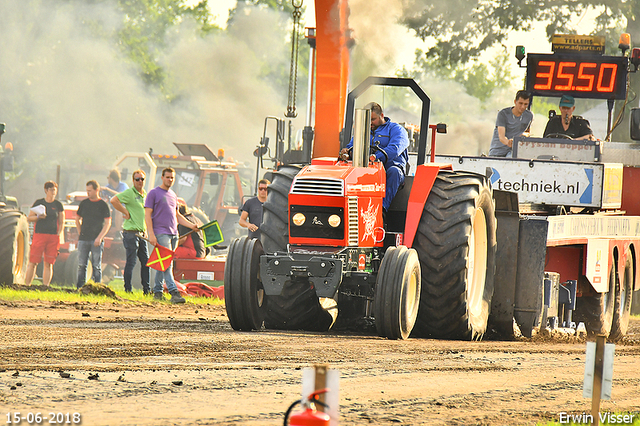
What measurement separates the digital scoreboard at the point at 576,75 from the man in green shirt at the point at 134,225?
593cm

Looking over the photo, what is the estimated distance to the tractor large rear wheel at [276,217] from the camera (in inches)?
356

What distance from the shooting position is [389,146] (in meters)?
9.09

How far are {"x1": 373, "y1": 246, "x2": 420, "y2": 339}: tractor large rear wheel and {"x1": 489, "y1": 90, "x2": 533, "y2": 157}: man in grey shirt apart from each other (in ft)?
18.5

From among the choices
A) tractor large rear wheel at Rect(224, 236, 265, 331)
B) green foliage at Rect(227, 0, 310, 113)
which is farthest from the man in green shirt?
green foliage at Rect(227, 0, 310, 113)

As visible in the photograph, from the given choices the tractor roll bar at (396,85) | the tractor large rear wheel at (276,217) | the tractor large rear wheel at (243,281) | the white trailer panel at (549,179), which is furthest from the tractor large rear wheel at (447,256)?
the white trailer panel at (549,179)

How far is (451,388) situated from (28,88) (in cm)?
3338

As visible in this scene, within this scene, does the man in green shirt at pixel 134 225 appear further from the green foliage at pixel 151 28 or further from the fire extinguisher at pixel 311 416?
the green foliage at pixel 151 28

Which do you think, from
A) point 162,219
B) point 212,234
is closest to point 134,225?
point 162,219

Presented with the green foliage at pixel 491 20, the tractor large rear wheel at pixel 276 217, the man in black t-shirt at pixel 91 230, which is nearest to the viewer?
the tractor large rear wheel at pixel 276 217

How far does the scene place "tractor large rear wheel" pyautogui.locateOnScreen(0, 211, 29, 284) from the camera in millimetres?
15008

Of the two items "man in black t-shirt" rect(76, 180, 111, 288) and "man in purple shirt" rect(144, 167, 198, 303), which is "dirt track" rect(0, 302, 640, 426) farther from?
"man in black t-shirt" rect(76, 180, 111, 288)

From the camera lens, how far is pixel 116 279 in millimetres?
21875

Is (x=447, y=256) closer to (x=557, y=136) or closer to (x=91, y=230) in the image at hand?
(x=557, y=136)

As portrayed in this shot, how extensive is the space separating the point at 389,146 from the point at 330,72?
74.0 inches
